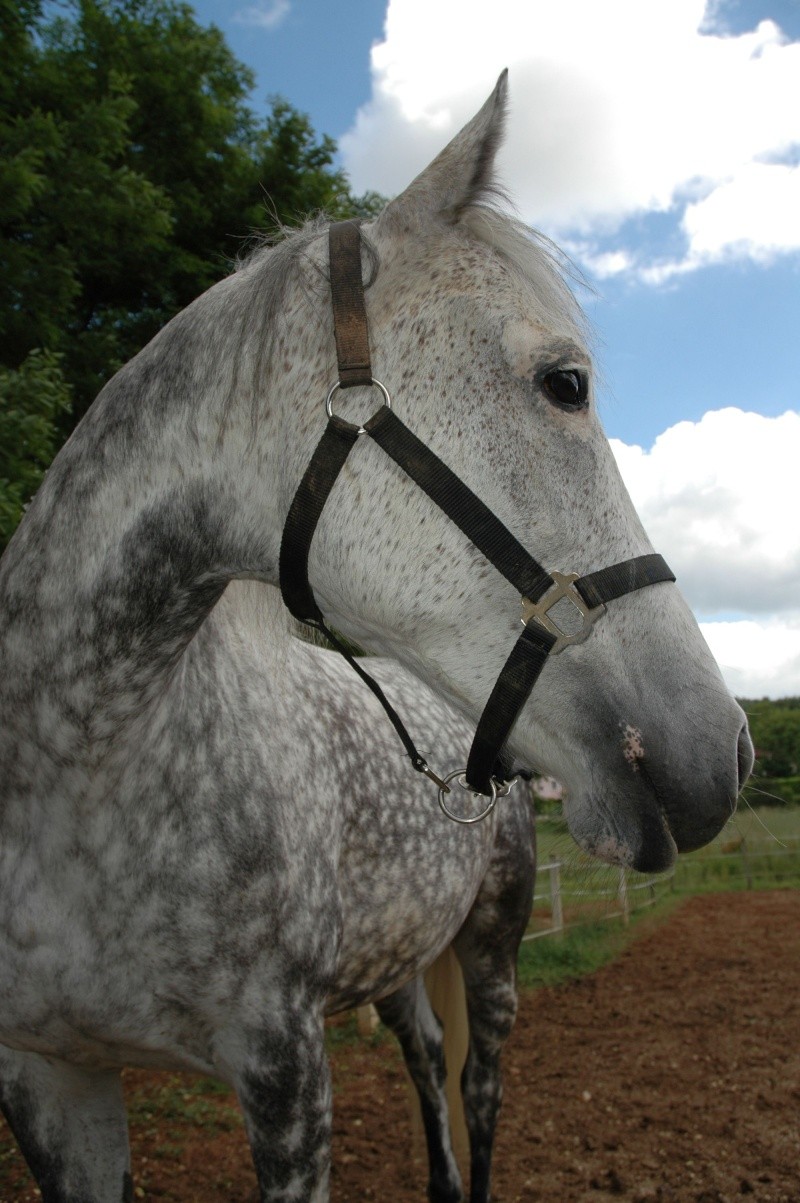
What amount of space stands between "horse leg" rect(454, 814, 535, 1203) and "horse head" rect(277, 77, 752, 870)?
226 cm

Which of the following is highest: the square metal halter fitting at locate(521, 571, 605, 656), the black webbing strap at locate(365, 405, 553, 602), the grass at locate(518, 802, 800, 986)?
the black webbing strap at locate(365, 405, 553, 602)

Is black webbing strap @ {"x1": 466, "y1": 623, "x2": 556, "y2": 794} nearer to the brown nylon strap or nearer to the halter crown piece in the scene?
the halter crown piece

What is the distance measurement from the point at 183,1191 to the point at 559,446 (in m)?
4.12

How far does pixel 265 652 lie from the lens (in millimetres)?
2328

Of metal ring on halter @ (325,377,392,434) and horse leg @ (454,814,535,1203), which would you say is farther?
horse leg @ (454,814,535,1203)

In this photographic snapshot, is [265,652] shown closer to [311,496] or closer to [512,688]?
[311,496]

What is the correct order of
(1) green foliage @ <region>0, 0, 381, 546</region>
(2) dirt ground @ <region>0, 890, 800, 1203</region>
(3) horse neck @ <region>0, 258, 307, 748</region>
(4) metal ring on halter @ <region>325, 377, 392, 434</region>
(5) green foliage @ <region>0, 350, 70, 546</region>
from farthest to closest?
(1) green foliage @ <region>0, 0, 381, 546</region>
(5) green foliage @ <region>0, 350, 70, 546</region>
(2) dirt ground @ <region>0, 890, 800, 1203</region>
(3) horse neck @ <region>0, 258, 307, 748</region>
(4) metal ring on halter @ <region>325, 377, 392, 434</region>

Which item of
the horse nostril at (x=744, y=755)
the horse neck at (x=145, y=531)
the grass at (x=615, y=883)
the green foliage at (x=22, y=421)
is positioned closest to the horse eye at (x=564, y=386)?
the horse neck at (x=145, y=531)

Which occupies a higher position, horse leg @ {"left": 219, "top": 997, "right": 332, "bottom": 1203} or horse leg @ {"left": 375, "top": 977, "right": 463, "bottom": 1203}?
horse leg @ {"left": 219, "top": 997, "right": 332, "bottom": 1203}

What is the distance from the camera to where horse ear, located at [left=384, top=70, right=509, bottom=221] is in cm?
155

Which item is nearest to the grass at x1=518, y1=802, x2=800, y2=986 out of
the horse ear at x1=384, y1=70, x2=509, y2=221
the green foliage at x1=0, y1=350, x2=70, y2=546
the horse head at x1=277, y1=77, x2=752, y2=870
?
the horse head at x1=277, y1=77, x2=752, y2=870

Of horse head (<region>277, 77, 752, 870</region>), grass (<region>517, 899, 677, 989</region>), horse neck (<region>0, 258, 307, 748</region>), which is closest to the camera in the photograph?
horse head (<region>277, 77, 752, 870</region>)

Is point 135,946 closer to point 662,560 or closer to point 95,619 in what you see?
point 95,619

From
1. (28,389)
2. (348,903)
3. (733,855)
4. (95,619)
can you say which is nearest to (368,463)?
(95,619)
